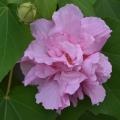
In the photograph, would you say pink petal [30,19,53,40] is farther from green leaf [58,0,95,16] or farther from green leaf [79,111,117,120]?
green leaf [79,111,117,120]

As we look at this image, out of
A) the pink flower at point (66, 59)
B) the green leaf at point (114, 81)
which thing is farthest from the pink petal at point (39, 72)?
the green leaf at point (114, 81)

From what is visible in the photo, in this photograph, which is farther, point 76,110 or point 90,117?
point 90,117

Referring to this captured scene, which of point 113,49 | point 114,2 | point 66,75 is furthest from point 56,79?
point 114,2

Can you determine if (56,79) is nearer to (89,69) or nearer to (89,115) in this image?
(89,69)

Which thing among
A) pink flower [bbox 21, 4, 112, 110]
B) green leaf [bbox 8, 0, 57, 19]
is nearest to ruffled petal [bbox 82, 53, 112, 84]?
pink flower [bbox 21, 4, 112, 110]

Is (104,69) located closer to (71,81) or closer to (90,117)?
(71,81)

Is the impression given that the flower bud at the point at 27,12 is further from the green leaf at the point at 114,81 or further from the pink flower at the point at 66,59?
the green leaf at the point at 114,81

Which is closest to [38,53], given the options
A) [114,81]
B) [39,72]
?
[39,72]
